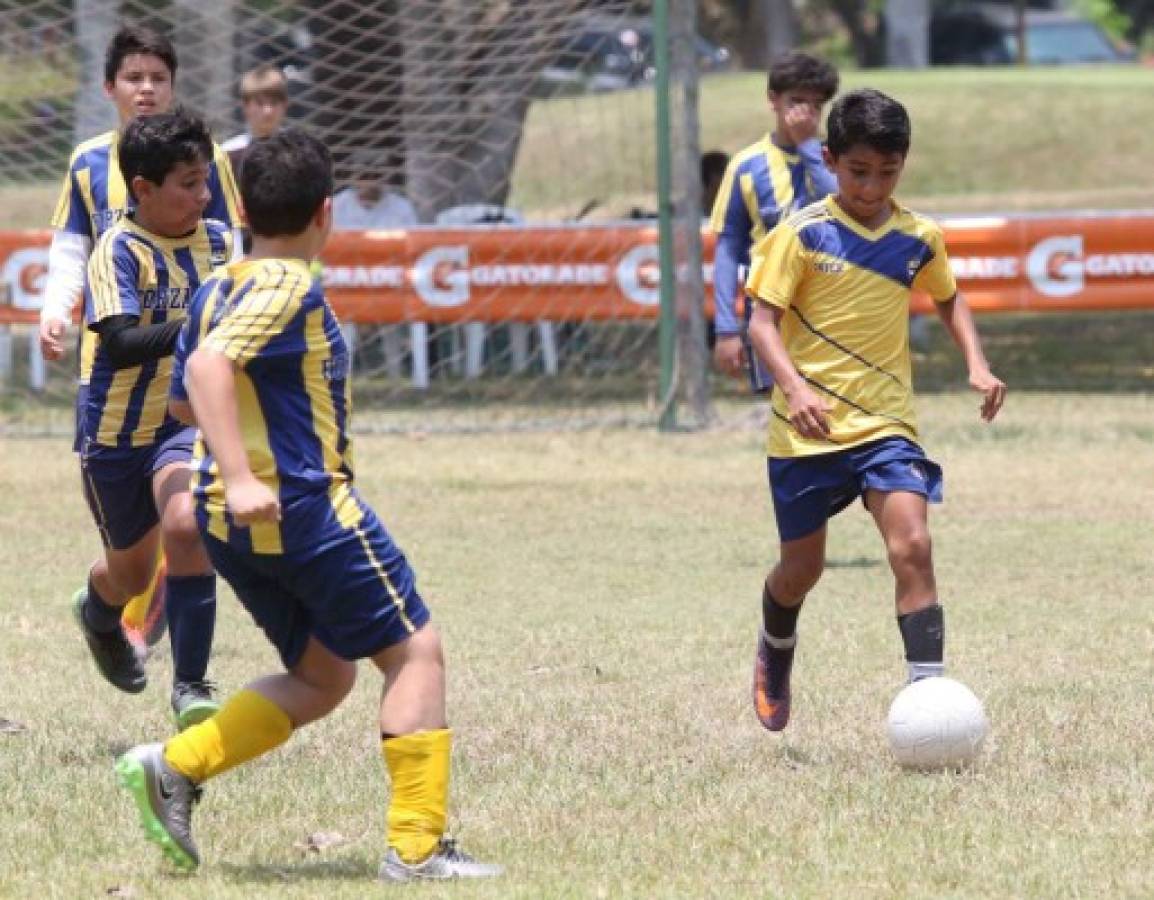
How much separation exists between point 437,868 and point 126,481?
2045 millimetres

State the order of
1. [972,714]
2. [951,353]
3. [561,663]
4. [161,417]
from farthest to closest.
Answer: [951,353], [561,663], [161,417], [972,714]

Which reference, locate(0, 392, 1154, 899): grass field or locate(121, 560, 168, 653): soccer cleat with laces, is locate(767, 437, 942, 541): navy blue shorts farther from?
locate(121, 560, 168, 653): soccer cleat with laces

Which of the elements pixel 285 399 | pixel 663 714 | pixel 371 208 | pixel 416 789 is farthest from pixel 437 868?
pixel 371 208

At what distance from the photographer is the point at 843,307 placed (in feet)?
20.5

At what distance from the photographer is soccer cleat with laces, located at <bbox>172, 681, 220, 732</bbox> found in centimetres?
594

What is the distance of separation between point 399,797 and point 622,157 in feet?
48.8

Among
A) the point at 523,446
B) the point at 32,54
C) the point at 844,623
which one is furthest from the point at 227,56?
the point at 844,623

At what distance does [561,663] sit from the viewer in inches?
298

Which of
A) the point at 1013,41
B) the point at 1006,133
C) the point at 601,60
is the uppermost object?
the point at 601,60

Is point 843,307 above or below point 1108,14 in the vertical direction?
above

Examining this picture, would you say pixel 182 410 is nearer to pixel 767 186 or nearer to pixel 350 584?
pixel 350 584

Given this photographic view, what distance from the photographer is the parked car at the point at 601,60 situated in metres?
16.0

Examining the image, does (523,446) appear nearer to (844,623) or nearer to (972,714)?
(844,623)

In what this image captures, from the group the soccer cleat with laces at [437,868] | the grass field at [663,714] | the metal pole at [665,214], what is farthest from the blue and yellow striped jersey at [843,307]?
the metal pole at [665,214]
